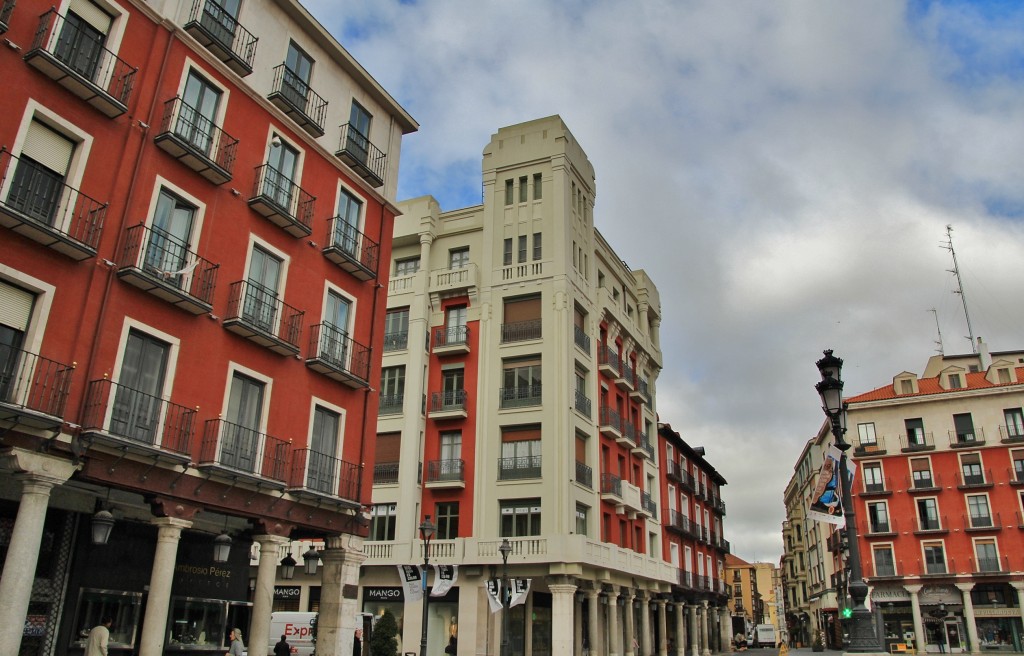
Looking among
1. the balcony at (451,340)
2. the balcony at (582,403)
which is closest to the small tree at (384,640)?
the balcony at (582,403)

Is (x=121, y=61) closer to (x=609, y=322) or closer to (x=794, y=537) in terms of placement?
(x=609, y=322)

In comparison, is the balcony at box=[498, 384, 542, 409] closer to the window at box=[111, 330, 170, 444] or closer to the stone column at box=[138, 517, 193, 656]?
the window at box=[111, 330, 170, 444]

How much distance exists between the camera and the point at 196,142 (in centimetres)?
1728

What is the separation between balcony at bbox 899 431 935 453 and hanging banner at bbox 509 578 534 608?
3608 centimetres

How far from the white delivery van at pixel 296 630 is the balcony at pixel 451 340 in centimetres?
1280

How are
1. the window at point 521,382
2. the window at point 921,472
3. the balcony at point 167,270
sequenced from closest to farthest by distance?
the balcony at point 167,270 < the window at point 521,382 < the window at point 921,472

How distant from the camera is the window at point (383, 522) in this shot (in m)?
34.0

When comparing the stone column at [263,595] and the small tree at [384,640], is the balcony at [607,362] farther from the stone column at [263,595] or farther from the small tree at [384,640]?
the stone column at [263,595]

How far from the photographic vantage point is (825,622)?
73.9 m

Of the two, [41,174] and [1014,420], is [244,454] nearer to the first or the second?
[41,174]

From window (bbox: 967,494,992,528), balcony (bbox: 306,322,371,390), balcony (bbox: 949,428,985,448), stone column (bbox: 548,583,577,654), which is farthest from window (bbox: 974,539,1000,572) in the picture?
balcony (bbox: 306,322,371,390)

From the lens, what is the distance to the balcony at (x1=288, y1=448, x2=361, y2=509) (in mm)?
18422

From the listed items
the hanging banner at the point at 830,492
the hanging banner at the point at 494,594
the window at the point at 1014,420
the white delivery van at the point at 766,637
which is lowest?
the white delivery van at the point at 766,637

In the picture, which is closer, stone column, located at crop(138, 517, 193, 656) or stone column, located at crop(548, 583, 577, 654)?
stone column, located at crop(138, 517, 193, 656)
